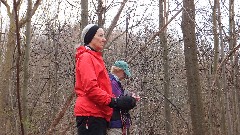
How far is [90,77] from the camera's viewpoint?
284cm

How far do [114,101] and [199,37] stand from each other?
5.76m

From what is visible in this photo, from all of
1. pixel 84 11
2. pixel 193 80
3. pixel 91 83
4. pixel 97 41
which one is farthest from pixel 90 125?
pixel 84 11

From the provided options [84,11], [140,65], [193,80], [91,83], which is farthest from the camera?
[140,65]

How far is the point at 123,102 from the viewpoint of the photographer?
9.55 ft

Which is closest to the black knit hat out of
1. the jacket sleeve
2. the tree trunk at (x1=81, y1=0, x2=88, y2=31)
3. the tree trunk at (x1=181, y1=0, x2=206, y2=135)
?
the jacket sleeve

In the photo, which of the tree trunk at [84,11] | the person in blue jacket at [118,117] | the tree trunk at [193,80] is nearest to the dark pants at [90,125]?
the person in blue jacket at [118,117]

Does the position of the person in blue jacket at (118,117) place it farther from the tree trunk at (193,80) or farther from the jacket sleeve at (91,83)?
the tree trunk at (193,80)

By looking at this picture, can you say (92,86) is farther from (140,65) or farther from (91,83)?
(140,65)

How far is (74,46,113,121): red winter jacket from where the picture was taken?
→ 2831mm

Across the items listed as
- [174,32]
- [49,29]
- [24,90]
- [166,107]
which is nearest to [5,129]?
[24,90]

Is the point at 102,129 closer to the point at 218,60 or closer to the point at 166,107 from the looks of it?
the point at 218,60

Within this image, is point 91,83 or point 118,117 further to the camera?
point 118,117

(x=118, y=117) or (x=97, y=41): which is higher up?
(x=97, y=41)

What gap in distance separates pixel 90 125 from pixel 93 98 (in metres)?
0.22
